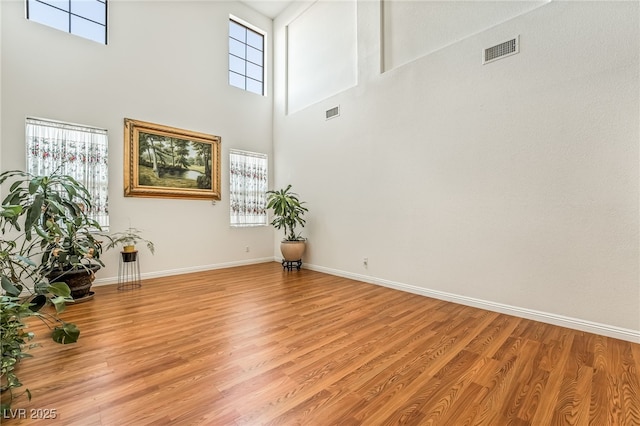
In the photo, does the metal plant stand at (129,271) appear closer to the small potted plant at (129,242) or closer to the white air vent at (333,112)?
the small potted plant at (129,242)

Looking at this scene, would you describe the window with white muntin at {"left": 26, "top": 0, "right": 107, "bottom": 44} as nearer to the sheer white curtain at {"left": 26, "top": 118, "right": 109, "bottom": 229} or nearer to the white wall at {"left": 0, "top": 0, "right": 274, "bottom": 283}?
the white wall at {"left": 0, "top": 0, "right": 274, "bottom": 283}

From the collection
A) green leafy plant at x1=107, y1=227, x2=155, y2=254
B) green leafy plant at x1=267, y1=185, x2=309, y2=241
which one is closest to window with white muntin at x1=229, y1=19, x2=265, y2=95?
green leafy plant at x1=267, y1=185, x2=309, y2=241

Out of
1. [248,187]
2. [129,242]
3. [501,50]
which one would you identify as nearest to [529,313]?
[501,50]

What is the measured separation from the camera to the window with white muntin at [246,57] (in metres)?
5.88

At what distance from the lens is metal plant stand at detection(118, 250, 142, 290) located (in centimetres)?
415

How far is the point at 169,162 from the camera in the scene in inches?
192

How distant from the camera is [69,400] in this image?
159 centimetres

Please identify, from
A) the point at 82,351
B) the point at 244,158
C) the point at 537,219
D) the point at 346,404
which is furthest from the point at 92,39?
the point at 537,219

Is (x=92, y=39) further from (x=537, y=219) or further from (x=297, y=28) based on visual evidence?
(x=537, y=219)

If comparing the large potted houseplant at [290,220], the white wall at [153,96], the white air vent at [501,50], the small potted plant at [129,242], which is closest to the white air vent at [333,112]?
the large potted houseplant at [290,220]

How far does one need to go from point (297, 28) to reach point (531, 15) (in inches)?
175

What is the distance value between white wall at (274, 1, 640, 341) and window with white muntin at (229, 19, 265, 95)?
2732 mm

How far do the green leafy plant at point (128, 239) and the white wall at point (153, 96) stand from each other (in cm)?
11

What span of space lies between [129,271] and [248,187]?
259 cm
